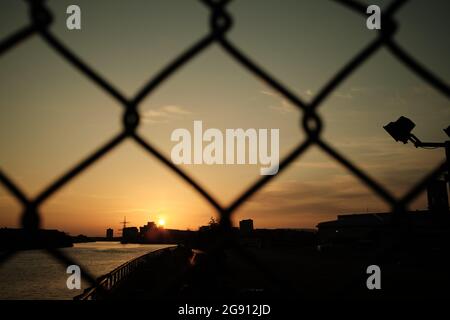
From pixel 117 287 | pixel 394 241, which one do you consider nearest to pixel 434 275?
pixel 117 287

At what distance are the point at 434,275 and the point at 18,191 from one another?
19.4 metres

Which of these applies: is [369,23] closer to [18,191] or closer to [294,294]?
[294,294]

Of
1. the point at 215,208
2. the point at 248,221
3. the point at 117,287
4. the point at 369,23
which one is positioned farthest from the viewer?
the point at 117,287

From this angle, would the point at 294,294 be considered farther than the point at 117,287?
No

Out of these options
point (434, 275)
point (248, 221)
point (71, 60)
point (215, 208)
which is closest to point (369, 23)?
point (215, 208)

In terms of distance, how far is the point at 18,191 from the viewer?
2.63 ft
